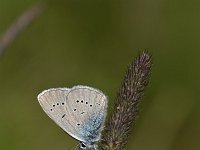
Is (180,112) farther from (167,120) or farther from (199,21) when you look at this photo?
(199,21)

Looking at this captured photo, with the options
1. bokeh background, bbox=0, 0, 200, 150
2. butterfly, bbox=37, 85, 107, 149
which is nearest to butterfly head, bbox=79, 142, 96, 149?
butterfly, bbox=37, 85, 107, 149

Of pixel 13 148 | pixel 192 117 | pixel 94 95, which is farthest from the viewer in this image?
pixel 192 117

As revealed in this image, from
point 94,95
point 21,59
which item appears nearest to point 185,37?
point 21,59

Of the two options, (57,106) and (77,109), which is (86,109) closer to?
(77,109)

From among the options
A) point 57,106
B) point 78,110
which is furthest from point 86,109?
point 57,106

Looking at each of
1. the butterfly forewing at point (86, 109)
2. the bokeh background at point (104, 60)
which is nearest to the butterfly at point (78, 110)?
the butterfly forewing at point (86, 109)

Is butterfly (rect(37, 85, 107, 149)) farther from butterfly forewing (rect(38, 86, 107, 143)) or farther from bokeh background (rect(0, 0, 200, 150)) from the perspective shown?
bokeh background (rect(0, 0, 200, 150))

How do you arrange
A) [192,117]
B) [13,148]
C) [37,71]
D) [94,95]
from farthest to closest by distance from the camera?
[37,71] < [192,117] < [13,148] < [94,95]
